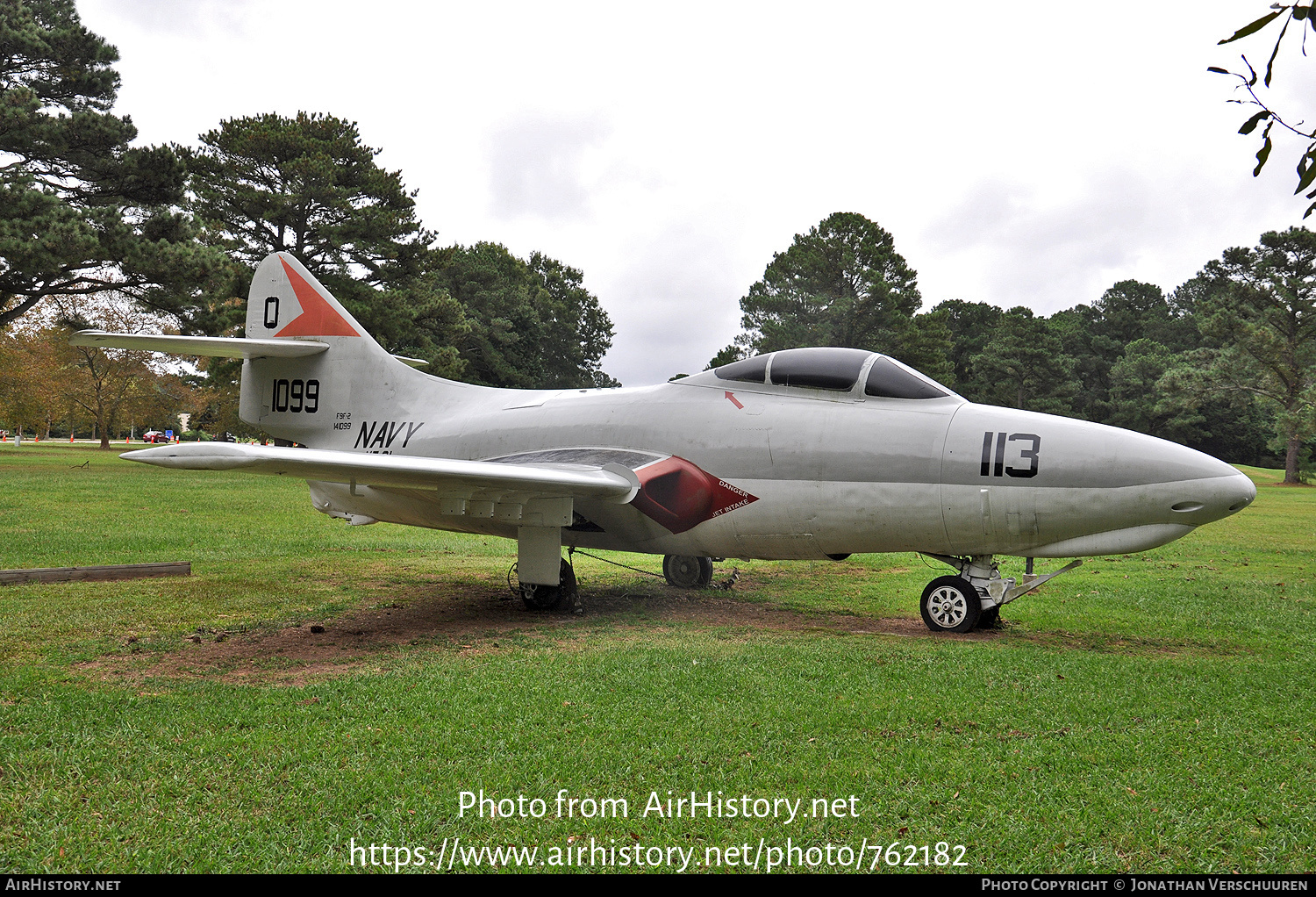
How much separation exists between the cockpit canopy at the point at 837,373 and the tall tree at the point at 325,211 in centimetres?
2871

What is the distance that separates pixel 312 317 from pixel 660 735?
8.98 metres

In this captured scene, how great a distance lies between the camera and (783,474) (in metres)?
7.33

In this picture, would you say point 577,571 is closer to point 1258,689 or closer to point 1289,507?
point 1258,689

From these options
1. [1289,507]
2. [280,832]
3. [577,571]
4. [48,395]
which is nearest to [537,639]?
[280,832]

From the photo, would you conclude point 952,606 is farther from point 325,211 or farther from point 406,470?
point 325,211

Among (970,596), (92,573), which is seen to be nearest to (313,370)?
(92,573)

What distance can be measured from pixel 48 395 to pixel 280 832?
59494 millimetres

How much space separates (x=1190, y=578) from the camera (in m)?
11.1

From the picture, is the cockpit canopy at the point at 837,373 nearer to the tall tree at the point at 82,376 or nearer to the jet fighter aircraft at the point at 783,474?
the jet fighter aircraft at the point at 783,474

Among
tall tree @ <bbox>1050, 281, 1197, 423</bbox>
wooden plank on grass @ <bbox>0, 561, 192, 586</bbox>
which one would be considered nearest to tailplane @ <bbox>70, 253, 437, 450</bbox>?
wooden plank on grass @ <bbox>0, 561, 192, 586</bbox>

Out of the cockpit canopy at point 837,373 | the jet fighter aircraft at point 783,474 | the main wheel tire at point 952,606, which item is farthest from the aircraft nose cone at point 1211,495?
the cockpit canopy at point 837,373

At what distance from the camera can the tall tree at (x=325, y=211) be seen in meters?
32.2

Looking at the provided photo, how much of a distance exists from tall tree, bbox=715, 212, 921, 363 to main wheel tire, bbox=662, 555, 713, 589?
31.7 metres

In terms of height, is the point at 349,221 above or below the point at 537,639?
above
